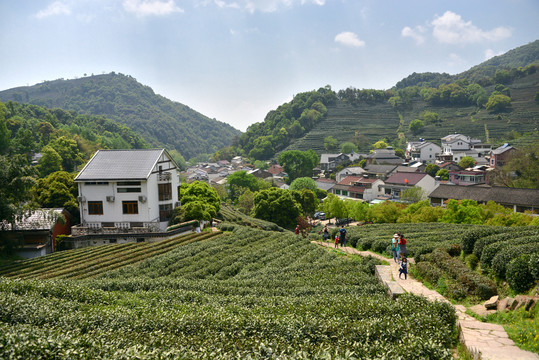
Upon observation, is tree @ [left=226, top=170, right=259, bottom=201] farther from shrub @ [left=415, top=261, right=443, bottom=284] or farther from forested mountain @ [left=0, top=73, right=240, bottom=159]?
forested mountain @ [left=0, top=73, right=240, bottom=159]

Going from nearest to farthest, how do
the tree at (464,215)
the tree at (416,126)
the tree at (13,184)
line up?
the tree at (13,184) → the tree at (464,215) → the tree at (416,126)

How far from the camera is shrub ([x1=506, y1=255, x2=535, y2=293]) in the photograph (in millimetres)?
9965

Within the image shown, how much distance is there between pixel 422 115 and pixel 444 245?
117 m

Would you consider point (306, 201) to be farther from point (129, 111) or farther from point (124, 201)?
point (129, 111)

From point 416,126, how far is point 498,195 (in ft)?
Answer: 231

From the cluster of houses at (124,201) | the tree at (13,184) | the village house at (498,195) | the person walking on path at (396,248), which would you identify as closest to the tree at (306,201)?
the village house at (498,195)

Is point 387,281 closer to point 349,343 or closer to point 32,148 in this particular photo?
point 349,343

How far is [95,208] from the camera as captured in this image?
29984mm

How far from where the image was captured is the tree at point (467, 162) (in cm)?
7650

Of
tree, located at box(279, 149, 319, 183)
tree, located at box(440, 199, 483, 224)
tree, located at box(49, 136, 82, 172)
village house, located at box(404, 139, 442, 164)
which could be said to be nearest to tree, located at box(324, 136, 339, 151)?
tree, located at box(279, 149, 319, 183)

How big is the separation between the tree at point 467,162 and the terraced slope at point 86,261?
6827 cm

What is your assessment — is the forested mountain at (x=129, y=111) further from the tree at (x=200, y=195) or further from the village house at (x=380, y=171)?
the tree at (x=200, y=195)

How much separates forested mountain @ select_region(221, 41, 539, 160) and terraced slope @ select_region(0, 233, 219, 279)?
89582 millimetres

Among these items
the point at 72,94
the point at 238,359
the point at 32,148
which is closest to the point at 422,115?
the point at 32,148
